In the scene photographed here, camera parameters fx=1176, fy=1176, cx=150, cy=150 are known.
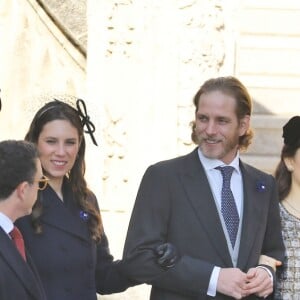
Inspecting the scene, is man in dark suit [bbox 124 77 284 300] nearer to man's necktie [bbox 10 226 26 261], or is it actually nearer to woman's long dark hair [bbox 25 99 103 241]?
woman's long dark hair [bbox 25 99 103 241]

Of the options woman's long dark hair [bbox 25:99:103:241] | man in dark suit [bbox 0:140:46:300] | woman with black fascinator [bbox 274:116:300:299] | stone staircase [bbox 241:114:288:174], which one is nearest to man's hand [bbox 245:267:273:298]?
woman with black fascinator [bbox 274:116:300:299]

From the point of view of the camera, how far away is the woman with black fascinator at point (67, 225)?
16.2 feet

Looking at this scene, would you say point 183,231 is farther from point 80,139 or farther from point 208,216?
point 80,139

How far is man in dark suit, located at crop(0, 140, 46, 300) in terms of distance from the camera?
166 inches

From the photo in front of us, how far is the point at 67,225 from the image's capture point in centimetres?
504

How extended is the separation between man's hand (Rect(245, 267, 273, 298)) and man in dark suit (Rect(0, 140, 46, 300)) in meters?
0.89

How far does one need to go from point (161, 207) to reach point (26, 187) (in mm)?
750

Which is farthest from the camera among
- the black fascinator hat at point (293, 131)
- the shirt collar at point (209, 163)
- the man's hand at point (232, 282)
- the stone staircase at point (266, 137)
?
the stone staircase at point (266, 137)

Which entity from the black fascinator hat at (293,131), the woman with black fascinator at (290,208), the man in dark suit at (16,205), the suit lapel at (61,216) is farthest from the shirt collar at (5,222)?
the black fascinator hat at (293,131)

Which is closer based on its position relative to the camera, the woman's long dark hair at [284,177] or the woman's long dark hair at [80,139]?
the woman's long dark hair at [80,139]

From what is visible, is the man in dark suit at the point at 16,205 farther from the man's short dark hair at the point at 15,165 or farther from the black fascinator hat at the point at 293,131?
the black fascinator hat at the point at 293,131

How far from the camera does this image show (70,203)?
5156 millimetres

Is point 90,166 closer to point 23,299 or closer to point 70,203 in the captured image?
point 70,203

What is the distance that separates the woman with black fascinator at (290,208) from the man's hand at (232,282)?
61cm
